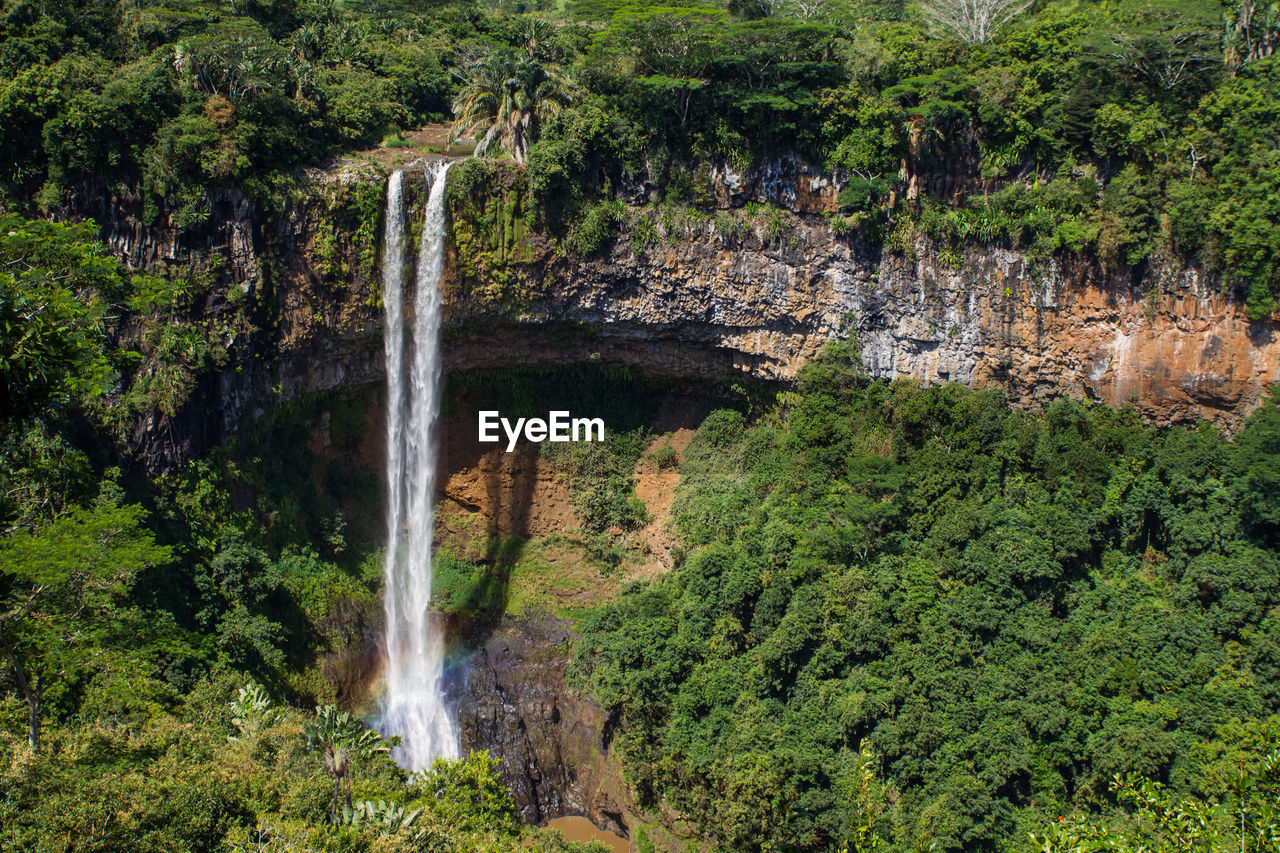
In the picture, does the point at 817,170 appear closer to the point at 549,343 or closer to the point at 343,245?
the point at 549,343

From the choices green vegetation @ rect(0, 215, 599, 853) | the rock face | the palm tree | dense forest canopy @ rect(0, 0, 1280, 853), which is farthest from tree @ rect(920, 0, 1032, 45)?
the rock face

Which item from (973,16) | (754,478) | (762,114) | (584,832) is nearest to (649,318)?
(754,478)

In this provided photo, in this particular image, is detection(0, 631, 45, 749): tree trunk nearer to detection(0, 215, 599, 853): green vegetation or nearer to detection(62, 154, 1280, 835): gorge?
detection(0, 215, 599, 853): green vegetation

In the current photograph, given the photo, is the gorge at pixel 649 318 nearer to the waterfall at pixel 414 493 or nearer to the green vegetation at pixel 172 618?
the waterfall at pixel 414 493

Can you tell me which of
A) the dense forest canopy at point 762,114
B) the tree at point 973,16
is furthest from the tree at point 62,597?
the tree at point 973,16

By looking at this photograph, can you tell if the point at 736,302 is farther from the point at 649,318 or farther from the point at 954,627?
the point at 954,627

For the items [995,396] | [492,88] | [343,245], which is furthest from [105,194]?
[995,396]
